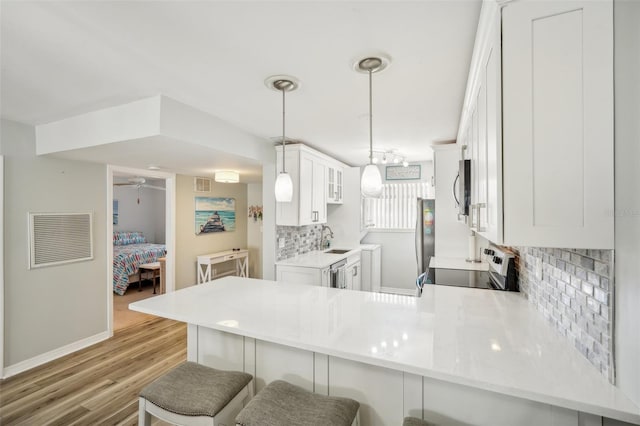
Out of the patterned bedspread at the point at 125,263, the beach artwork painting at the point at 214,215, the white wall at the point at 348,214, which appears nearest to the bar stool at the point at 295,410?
the white wall at the point at 348,214

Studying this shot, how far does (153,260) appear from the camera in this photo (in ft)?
19.5

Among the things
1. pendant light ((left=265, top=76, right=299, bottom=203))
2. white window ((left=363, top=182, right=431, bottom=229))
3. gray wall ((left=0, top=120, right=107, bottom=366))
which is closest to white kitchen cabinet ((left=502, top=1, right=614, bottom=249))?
pendant light ((left=265, top=76, right=299, bottom=203))

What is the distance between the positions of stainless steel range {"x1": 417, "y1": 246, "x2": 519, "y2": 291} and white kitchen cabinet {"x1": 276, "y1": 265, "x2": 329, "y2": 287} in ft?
3.55

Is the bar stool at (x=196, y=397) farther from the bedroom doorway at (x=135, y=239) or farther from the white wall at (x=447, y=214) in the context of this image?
the white wall at (x=447, y=214)

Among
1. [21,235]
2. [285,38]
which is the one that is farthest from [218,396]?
[21,235]

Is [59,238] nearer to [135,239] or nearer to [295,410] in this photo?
[295,410]

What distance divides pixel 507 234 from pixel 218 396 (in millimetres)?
1391

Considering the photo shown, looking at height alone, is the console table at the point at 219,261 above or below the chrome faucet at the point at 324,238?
below

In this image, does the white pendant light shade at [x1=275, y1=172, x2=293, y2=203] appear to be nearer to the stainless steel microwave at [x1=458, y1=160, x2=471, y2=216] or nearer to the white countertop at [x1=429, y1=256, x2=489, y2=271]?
the stainless steel microwave at [x1=458, y1=160, x2=471, y2=216]

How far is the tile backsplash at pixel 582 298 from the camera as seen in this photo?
94 cm

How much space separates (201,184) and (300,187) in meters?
2.41

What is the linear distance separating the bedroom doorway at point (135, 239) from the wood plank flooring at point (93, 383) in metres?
0.55

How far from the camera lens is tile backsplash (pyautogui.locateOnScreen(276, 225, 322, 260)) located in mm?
3748

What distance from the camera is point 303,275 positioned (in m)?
3.46
